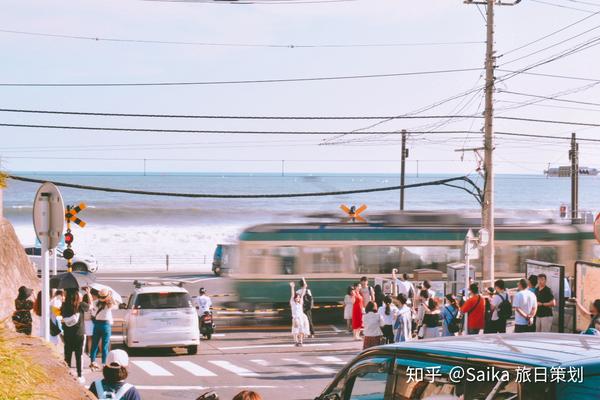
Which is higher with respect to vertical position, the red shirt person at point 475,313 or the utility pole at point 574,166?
the utility pole at point 574,166

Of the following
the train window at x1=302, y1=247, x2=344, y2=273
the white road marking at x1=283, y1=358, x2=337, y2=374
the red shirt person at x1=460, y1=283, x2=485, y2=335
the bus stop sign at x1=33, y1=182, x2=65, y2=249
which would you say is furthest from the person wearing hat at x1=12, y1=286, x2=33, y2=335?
the train window at x1=302, y1=247, x2=344, y2=273

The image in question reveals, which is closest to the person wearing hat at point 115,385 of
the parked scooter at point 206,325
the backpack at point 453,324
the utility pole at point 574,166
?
the backpack at point 453,324

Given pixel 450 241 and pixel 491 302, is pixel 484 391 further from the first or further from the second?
pixel 450 241

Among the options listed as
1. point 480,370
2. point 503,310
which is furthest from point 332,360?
point 480,370

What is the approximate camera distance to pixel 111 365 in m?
7.88

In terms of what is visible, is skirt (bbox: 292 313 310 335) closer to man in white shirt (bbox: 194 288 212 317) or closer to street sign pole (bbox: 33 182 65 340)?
man in white shirt (bbox: 194 288 212 317)

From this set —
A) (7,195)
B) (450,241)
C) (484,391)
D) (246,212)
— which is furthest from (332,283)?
(7,195)

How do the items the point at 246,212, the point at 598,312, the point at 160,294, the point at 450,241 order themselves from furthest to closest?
1. the point at 246,212
2. the point at 450,241
3. the point at 160,294
4. the point at 598,312

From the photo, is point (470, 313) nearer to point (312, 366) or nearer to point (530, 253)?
point (312, 366)

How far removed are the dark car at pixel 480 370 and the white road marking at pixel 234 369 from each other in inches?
429

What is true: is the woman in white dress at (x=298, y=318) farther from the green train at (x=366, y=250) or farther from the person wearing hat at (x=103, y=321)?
the person wearing hat at (x=103, y=321)

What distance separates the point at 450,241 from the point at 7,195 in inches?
5722

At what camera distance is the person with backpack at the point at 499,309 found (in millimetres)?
18094

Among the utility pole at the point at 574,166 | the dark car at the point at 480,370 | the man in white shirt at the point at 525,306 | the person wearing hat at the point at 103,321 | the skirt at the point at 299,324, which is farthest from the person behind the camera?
the utility pole at the point at 574,166
